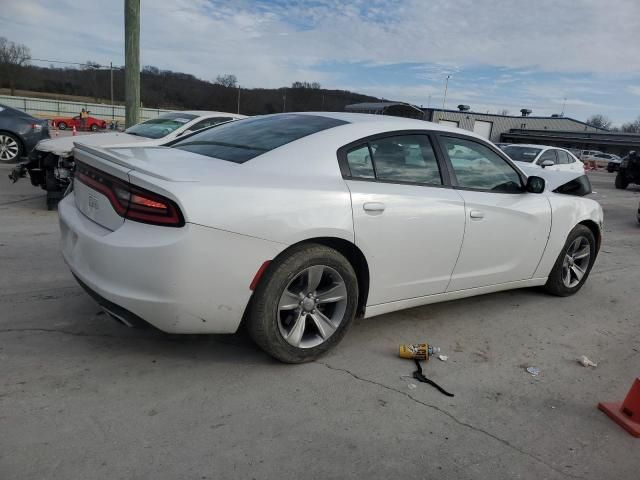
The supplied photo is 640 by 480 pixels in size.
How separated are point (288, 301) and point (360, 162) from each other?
1010mm

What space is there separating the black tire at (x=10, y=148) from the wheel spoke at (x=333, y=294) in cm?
998

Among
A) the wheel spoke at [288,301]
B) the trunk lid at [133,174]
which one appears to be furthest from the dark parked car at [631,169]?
the trunk lid at [133,174]

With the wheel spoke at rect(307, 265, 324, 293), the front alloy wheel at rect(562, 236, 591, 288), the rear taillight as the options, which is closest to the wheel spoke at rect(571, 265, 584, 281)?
the front alloy wheel at rect(562, 236, 591, 288)

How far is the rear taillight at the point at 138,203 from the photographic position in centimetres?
249

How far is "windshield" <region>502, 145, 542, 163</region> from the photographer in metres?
13.8

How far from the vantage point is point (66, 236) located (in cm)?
308

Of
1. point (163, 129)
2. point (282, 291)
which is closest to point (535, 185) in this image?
point (282, 291)

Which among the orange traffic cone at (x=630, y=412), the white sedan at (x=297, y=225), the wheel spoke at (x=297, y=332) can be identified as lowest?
the orange traffic cone at (x=630, y=412)

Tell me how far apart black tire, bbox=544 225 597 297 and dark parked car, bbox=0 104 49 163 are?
1041 cm

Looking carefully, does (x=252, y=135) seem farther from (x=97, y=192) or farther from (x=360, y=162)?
(x=97, y=192)

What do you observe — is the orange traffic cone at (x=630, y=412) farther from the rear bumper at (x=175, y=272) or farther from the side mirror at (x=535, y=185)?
the rear bumper at (x=175, y=272)

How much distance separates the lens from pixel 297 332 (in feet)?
9.84

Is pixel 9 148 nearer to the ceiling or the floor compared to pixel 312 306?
nearer to the floor

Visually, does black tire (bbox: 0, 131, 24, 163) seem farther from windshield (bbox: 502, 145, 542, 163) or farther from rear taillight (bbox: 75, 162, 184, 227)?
windshield (bbox: 502, 145, 542, 163)
